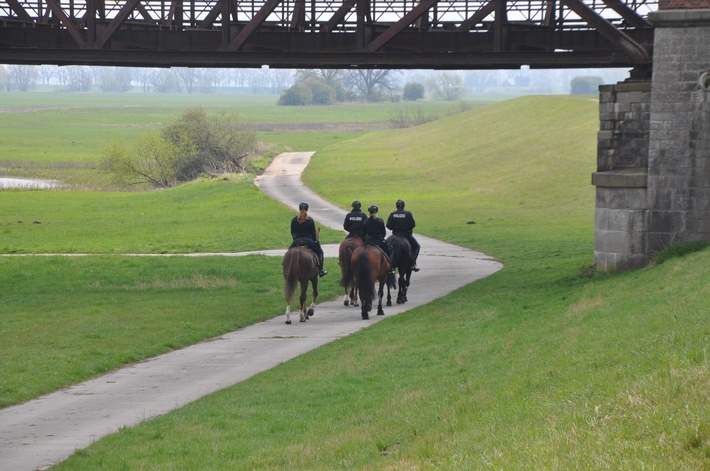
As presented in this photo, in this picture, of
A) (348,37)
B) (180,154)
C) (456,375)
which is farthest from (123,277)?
(180,154)

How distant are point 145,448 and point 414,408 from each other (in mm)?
2997

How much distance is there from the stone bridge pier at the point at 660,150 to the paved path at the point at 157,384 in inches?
189

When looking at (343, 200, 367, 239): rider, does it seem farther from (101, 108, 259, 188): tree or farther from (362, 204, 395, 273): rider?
(101, 108, 259, 188): tree

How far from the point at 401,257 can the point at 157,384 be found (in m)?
10.7

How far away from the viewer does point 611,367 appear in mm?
11562

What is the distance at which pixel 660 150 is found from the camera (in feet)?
87.9

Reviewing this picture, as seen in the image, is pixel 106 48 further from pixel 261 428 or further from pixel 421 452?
pixel 421 452

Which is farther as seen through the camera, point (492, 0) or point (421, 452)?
point (492, 0)

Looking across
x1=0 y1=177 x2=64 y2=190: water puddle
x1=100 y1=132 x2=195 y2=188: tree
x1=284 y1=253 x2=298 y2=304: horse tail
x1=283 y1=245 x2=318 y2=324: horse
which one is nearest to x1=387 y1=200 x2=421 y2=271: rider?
x1=283 y1=245 x2=318 y2=324: horse

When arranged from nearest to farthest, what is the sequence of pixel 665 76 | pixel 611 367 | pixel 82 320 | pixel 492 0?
pixel 611 367 < pixel 82 320 < pixel 665 76 < pixel 492 0

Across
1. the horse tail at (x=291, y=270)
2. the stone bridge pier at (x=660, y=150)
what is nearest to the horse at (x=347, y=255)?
the horse tail at (x=291, y=270)

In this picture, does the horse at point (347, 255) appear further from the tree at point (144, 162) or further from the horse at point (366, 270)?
the tree at point (144, 162)

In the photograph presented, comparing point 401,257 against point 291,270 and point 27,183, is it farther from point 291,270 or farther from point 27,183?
point 27,183

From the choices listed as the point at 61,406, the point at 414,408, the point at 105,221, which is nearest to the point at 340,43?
the point at 61,406
